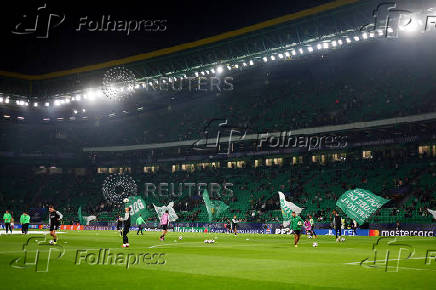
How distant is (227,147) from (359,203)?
36.6 meters

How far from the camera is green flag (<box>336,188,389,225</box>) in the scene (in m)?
38.4

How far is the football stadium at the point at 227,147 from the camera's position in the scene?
24.7 m

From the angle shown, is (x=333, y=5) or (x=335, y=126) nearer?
(x=333, y=5)

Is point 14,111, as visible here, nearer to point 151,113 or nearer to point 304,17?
point 151,113

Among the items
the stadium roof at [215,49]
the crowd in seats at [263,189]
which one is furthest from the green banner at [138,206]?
the stadium roof at [215,49]

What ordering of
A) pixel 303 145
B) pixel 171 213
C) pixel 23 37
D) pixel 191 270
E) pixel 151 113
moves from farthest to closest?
pixel 151 113, pixel 303 145, pixel 171 213, pixel 23 37, pixel 191 270

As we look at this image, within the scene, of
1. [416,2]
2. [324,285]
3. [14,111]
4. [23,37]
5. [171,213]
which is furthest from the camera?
[14,111]

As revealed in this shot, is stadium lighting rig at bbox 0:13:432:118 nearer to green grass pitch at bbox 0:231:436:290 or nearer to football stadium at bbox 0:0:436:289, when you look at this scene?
football stadium at bbox 0:0:436:289

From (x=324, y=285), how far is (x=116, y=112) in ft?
245

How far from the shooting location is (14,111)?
80438 millimetres

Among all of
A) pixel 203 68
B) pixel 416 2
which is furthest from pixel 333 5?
pixel 203 68

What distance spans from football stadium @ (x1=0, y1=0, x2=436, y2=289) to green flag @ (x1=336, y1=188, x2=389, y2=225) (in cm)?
17

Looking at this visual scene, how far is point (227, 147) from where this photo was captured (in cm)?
7400

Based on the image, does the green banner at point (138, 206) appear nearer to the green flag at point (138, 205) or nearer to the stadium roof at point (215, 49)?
the green flag at point (138, 205)
